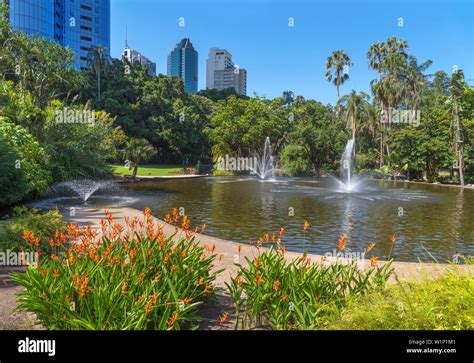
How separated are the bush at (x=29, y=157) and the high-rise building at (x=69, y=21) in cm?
6658

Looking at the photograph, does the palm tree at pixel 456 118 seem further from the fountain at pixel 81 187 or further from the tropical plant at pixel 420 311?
the tropical plant at pixel 420 311

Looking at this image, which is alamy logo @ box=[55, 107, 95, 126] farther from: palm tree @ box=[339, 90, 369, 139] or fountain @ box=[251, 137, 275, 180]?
palm tree @ box=[339, 90, 369, 139]

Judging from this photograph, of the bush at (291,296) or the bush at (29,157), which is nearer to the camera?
the bush at (291,296)

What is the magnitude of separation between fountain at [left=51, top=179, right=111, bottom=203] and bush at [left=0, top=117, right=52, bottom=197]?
108cm

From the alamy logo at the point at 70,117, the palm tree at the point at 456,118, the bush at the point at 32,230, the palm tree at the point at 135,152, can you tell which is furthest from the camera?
the palm tree at the point at 456,118

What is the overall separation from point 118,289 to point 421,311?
3384 millimetres

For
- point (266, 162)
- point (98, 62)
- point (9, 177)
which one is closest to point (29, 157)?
point (9, 177)

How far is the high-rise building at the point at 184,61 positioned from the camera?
571ft

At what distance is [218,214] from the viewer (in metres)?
19.1

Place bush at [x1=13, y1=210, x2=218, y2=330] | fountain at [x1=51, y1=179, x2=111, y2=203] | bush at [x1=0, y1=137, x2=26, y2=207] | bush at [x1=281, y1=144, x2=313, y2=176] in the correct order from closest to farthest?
bush at [x1=13, y1=210, x2=218, y2=330]
bush at [x1=0, y1=137, x2=26, y2=207]
fountain at [x1=51, y1=179, x2=111, y2=203]
bush at [x1=281, y1=144, x2=313, y2=176]

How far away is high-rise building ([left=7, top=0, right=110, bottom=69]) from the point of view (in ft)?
268

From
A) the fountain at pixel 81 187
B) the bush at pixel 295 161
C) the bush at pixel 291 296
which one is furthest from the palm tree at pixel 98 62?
the bush at pixel 291 296
